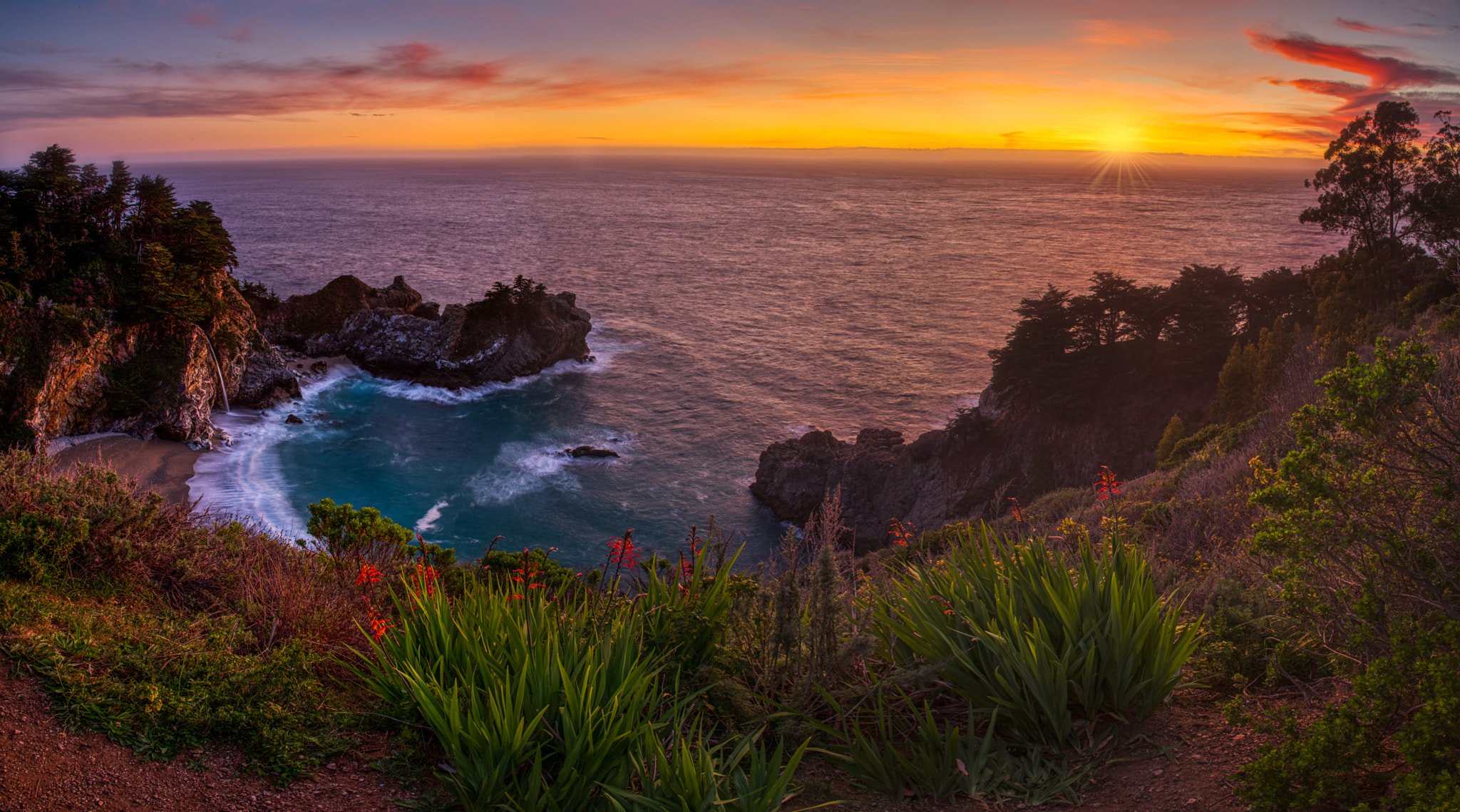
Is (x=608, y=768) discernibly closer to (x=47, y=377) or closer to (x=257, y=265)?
(x=47, y=377)

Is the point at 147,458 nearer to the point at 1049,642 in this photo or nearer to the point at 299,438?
the point at 299,438

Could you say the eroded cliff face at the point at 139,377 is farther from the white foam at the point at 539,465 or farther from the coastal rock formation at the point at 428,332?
the white foam at the point at 539,465

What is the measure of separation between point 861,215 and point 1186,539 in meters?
159

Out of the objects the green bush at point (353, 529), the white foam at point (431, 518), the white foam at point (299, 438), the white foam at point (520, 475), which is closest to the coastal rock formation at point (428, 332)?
the white foam at point (299, 438)

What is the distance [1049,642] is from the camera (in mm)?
4754

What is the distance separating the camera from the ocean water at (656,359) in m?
33.1

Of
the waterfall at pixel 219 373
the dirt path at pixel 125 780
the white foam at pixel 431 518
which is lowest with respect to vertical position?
the white foam at pixel 431 518

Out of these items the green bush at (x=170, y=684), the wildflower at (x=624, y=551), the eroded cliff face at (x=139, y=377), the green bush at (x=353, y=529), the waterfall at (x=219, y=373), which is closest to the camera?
the green bush at (x=170, y=684)

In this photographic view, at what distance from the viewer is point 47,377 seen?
29625 mm

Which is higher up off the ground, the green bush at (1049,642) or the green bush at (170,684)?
the green bush at (1049,642)

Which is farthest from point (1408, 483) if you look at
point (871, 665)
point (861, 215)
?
point (861, 215)

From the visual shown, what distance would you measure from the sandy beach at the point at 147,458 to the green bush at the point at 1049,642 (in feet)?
104

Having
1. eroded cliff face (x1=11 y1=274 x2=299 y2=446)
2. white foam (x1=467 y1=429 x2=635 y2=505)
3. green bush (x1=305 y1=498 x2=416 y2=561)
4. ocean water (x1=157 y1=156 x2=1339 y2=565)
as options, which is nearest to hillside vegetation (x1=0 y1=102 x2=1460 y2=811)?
green bush (x1=305 y1=498 x2=416 y2=561)

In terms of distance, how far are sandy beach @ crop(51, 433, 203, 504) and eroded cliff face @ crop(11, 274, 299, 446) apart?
2.23ft
